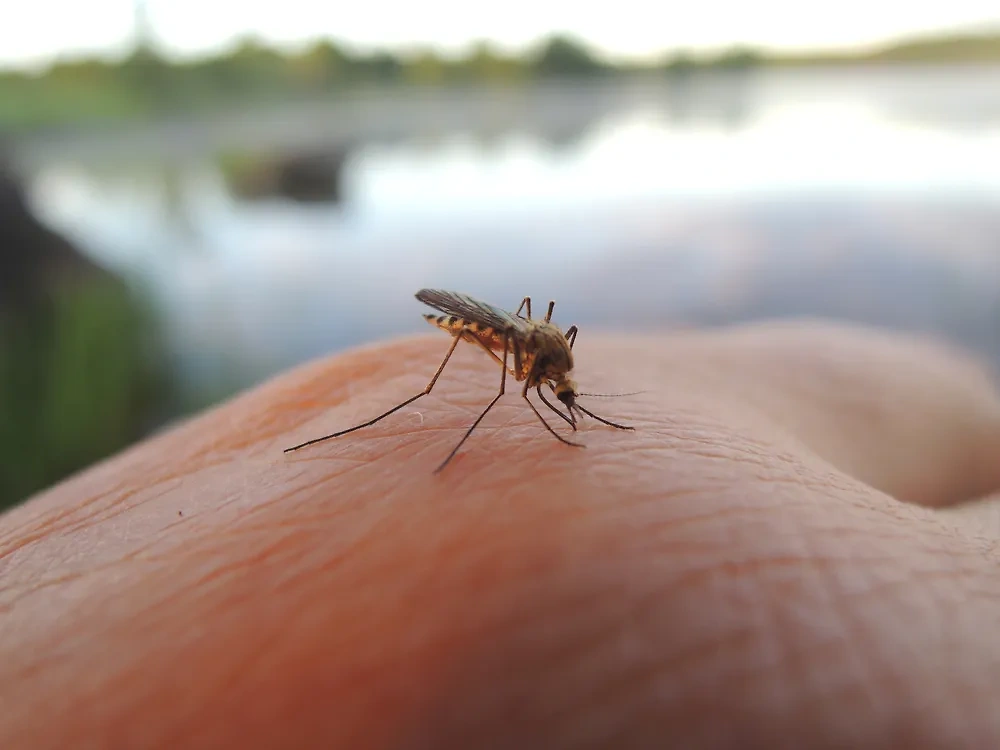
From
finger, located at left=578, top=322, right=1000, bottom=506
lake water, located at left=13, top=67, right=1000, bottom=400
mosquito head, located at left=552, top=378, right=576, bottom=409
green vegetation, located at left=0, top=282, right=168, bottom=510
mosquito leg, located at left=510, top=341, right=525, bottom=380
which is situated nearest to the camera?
mosquito head, located at left=552, top=378, right=576, bottom=409

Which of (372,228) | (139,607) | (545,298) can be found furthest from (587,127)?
(139,607)

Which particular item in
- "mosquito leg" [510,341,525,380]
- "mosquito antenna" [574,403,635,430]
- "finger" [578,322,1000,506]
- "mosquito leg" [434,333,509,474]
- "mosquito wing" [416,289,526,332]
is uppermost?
"mosquito wing" [416,289,526,332]

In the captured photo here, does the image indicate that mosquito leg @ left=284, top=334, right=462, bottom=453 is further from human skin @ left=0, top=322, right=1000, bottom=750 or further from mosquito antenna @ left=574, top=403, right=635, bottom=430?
mosquito antenna @ left=574, top=403, right=635, bottom=430

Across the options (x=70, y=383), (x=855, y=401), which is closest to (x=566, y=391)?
(x=855, y=401)

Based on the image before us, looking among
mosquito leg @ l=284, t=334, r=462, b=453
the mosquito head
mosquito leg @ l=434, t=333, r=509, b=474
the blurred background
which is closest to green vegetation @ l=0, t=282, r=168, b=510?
the blurred background

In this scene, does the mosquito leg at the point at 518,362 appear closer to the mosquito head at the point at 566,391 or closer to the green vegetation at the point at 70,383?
the mosquito head at the point at 566,391

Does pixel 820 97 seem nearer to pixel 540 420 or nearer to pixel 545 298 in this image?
pixel 545 298

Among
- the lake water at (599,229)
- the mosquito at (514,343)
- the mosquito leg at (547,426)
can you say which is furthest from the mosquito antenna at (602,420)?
the lake water at (599,229)

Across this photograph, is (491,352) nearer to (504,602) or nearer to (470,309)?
(470,309)
